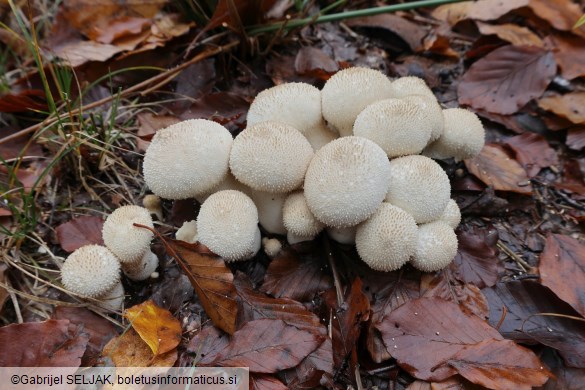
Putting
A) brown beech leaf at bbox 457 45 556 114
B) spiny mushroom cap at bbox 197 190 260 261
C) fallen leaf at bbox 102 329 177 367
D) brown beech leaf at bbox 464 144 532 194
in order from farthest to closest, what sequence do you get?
brown beech leaf at bbox 457 45 556 114 → brown beech leaf at bbox 464 144 532 194 → spiny mushroom cap at bbox 197 190 260 261 → fallen leaf at bbox 102 329 177 367

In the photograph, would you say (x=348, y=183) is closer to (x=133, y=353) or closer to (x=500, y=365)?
(x=500, y=365)

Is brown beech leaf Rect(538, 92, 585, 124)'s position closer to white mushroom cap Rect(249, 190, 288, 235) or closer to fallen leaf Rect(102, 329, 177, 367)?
white mushroom cap Rect(249, 190, 288, 235)

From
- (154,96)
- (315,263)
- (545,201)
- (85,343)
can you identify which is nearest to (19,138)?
(154,96)

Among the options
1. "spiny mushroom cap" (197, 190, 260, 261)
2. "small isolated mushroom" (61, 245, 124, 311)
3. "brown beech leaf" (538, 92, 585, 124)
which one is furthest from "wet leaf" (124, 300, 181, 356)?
"brown beech leaf" (538, 92, 585, 124)

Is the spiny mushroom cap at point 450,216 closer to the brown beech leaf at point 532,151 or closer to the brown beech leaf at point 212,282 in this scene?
the brown beech leaf at point 532,151

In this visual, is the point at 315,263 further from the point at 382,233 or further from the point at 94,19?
the point at 94,19

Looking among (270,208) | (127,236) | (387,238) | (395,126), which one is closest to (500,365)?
(387,238)

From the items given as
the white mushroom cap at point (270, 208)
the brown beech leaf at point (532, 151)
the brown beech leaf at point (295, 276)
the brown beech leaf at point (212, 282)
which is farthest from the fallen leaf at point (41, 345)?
the brown beech leaf at point (532, 151)
